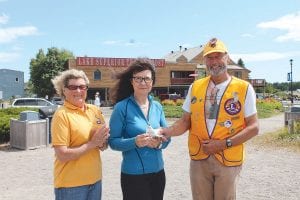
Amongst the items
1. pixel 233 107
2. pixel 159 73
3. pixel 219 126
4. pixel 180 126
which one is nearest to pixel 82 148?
pixel 180 126

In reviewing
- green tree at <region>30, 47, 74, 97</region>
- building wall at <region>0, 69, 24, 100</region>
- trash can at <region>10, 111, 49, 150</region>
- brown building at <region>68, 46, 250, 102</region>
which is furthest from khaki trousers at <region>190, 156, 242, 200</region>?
building wall at <region>0, 69, 24, 100</region>

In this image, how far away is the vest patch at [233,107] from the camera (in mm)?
3754

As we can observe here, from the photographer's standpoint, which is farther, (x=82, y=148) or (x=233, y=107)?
(x=233, y=107)

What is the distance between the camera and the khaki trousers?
3.79 m

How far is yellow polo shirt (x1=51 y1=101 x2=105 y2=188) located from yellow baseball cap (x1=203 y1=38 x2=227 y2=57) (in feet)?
4.03

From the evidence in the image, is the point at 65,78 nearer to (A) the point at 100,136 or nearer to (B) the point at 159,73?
(A) the point at 100,136

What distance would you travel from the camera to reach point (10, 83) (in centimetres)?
8594

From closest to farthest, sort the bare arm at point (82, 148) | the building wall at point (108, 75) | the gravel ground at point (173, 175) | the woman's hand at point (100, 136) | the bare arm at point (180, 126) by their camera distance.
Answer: the bare arm at point (82, 148)
the woman's hand at point (100, 136)
the bare arm at point (180, 126)
the gravel ground at point (173, 175)
the building wall at point (108, 75)

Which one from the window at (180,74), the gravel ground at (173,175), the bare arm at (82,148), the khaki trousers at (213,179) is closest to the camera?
the bare arm at (82,148)

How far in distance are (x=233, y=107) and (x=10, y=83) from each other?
8713cm

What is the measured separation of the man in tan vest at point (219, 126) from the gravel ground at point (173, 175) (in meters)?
3.06

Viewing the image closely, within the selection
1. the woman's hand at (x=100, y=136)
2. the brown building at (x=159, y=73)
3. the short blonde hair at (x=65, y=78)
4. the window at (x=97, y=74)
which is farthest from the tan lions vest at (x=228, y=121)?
the window at (x=97, y=74)

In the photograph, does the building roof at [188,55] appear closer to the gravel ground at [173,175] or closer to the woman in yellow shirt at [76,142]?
the gravel ground at [173,175]

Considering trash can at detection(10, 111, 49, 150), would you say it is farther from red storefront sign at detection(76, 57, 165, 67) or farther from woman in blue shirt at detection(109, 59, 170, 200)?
red storefront sign at detection(76, 57, 165, 67)
